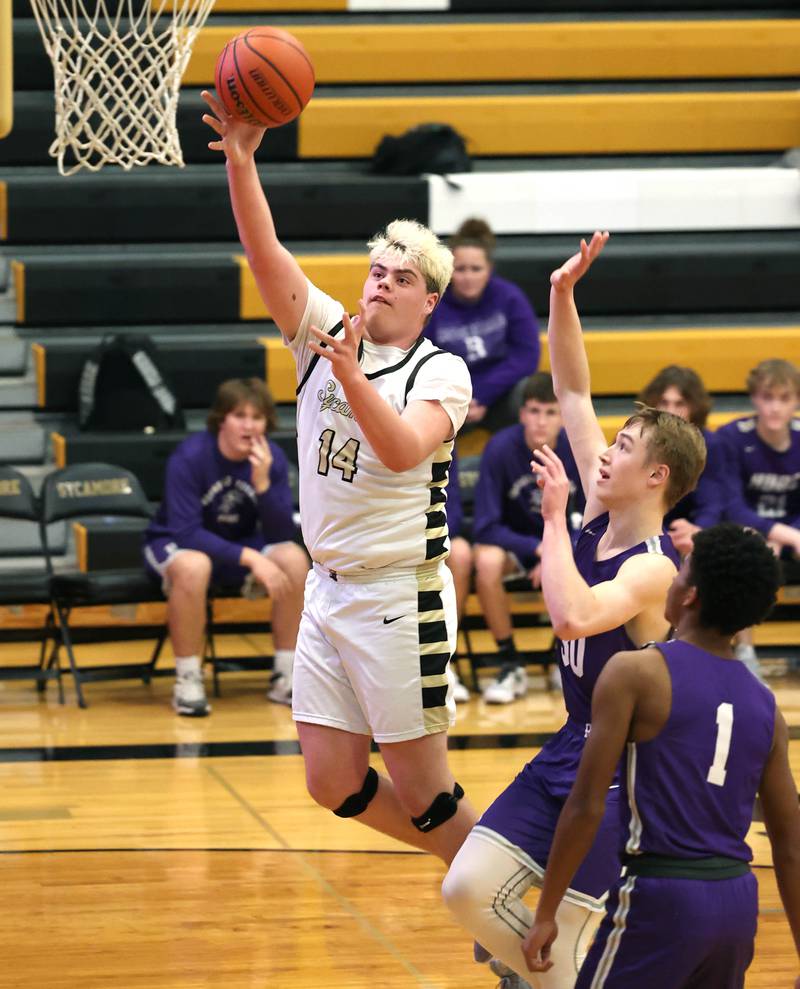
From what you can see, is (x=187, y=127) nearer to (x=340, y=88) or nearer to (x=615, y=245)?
(x=340, y=88)

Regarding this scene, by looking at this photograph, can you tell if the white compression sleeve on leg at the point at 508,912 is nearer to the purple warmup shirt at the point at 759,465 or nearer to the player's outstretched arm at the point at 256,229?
the player's outstretched arm at the point at 256,229

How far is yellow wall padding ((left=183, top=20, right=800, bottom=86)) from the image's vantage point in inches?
393

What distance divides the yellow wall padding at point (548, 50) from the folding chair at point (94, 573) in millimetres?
3417

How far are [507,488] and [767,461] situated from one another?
1.25 meters

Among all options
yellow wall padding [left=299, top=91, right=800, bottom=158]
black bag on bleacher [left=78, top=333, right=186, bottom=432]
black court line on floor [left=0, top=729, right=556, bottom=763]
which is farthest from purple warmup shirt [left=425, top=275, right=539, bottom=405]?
black court line on floor [left=0, top=729, right=556, bottom=763]

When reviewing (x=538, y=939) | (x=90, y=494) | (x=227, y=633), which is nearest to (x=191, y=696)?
(x=90, y=494)

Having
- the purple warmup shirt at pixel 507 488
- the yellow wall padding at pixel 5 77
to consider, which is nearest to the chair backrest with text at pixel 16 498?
the purple warmup shirt at pixel 507 488

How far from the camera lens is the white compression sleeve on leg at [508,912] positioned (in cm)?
333

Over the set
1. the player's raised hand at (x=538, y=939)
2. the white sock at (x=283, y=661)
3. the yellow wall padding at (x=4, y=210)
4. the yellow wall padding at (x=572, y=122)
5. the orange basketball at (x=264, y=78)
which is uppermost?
the yellow wall padding at (x=572, y=122)

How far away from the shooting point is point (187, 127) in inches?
374

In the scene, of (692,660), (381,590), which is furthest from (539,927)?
(381,590)

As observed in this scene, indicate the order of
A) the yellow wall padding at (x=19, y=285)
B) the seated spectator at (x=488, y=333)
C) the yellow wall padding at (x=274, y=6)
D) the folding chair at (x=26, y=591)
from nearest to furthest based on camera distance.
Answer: the folding chair at (x=26, y=591) < the seated spectator at (x=488, y=333) < the yellow wall padding at (x=19, y=285) < the yellow wall padding at (x=274, y=6)

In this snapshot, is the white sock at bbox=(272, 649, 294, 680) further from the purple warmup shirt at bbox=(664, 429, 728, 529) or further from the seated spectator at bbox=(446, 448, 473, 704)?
the purple warmup shirt at bbox=(664, 429, 728, 529)

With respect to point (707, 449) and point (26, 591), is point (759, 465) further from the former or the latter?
point (26, 591)
